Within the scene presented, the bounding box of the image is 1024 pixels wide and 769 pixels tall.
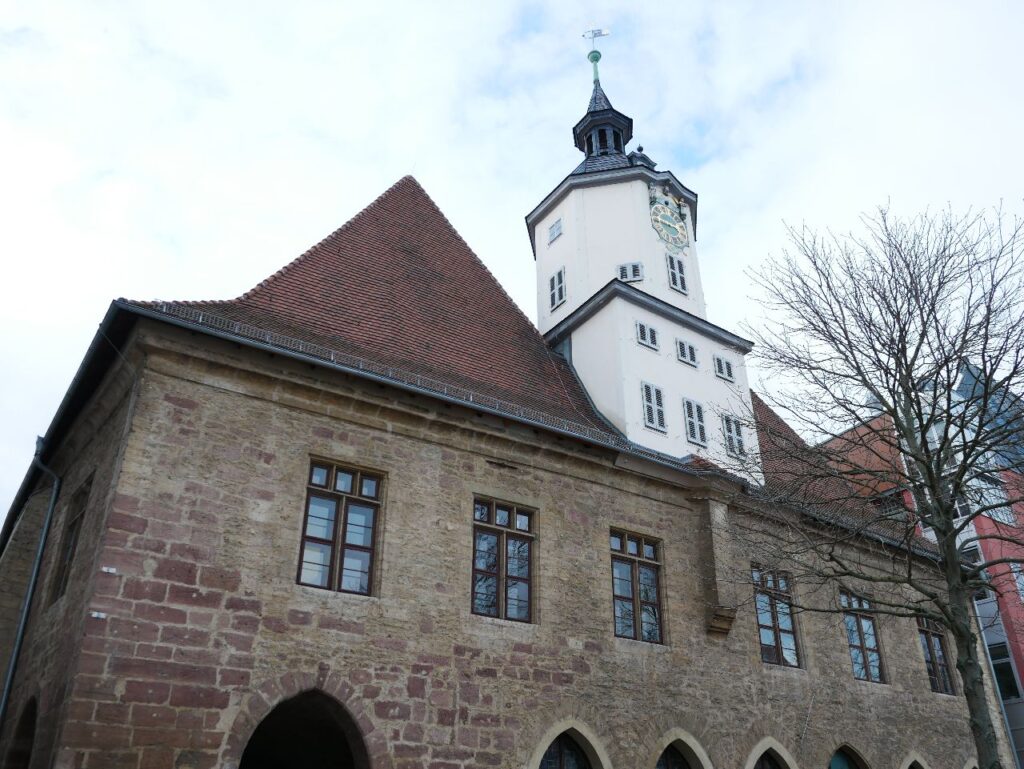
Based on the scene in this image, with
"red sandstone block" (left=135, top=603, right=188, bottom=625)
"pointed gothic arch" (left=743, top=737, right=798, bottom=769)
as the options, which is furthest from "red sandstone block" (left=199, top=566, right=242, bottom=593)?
"pointed gothic arch" (left=743, top=737, right=798, bottom=769)

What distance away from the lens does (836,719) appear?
15234 mm

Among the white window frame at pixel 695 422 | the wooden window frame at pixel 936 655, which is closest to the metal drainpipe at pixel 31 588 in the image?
the white window frame at pixel 695 422

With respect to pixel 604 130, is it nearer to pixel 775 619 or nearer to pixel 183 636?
pixel 775 619

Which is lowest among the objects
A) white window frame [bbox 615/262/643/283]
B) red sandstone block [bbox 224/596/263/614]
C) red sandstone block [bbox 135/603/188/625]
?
red sandstone block [bbox 135/603/188/625]

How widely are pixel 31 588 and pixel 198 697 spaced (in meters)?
4.43

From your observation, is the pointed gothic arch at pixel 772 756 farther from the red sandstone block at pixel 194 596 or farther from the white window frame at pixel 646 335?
the red sandstone block at pixel 194 596

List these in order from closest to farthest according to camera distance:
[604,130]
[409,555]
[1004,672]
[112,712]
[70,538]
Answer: [112,712], [409,555], [70,538], [604,130], [1004,672]

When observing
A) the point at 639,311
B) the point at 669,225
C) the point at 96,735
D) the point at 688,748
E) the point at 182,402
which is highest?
the point at 669,225

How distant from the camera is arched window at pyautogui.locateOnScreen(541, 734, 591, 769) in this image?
38.1 ft

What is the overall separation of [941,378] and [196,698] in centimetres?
987

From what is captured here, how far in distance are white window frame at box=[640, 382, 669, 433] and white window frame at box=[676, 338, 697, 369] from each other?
1.17m

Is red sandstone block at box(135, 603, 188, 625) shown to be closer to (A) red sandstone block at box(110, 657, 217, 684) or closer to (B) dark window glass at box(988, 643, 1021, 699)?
(A) red sandstone block at box(110, 657, 217, 684)

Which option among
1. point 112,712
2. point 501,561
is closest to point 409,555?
point 501,561

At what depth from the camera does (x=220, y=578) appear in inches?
390
